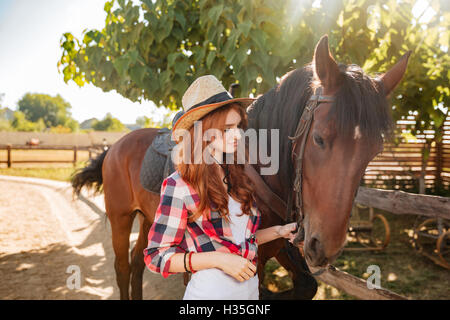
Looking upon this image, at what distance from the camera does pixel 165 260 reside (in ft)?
3.95

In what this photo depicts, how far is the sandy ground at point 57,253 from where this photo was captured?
12.7ft

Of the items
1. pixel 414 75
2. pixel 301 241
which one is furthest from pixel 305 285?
pixel 414 75

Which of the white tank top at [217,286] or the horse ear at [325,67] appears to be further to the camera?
the horse ear at [325,67]

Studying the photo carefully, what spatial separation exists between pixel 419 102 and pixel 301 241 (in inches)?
128

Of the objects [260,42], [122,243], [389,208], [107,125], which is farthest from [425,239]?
[107,125]

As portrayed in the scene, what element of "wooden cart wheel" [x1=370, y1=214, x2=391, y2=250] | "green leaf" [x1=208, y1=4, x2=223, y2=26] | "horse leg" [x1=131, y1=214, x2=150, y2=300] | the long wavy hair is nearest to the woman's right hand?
the long wavy hair

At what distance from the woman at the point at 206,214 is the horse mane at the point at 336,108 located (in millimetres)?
440

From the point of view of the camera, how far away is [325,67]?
4.83 ft

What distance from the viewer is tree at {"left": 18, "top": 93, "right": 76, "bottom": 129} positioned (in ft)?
249

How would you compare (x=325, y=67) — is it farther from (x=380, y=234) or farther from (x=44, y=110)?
(x=44, y=110)

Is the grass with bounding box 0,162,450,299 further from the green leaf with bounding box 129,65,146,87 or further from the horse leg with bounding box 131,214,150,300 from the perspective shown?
the green leaf with bounding box 129,65,146,87

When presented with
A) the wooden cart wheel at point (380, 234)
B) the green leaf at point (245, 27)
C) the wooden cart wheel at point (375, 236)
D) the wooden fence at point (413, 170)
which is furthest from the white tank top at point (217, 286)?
the wooden fence at point (413, 170)

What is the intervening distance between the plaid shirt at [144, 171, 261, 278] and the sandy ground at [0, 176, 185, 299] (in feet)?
9.28

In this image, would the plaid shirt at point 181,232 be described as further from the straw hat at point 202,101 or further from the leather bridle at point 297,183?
the leather bridle at point 297,183
